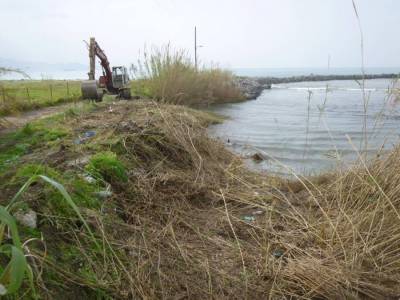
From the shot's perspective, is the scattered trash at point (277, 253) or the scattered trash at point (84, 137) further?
the scattered trash at point (84, 137)

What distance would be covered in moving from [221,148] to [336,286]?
4498mm

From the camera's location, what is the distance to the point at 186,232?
354cm

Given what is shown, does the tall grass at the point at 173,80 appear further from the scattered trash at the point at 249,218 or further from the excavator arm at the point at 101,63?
the scattered trash at the point at 249,218

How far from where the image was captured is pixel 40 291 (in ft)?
6.75

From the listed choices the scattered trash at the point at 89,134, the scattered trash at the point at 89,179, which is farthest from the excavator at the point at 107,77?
the scattered trash at the point at 89,179

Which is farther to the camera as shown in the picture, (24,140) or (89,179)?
(24,140)

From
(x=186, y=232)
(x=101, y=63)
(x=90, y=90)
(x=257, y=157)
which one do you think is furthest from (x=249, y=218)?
(x=101, y=63)

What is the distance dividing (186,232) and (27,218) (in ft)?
4.81

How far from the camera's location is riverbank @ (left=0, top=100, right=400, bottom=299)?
8.23 ft

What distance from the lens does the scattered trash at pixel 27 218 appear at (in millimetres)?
2475

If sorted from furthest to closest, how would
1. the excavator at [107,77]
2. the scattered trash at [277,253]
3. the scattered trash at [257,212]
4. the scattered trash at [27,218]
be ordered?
the excavator at [107,77] < the scattered trash at [257,212] < the scattered trash at [277,253] < the scattered trash at [27,218]

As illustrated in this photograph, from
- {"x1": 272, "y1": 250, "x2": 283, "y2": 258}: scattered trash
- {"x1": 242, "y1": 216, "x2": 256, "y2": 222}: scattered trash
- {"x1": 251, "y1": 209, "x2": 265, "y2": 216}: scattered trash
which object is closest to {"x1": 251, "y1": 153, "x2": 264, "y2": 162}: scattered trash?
{"x1": 251, "y1": 209, "x2": 265, "y2": 216}: scattered trash

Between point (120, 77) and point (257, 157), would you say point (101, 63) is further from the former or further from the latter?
point (257, 157)

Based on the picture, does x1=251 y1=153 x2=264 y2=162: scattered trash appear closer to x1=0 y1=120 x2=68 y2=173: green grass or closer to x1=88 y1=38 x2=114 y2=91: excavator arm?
x1=0 y1=120 x2=68 y2=173: green grass
